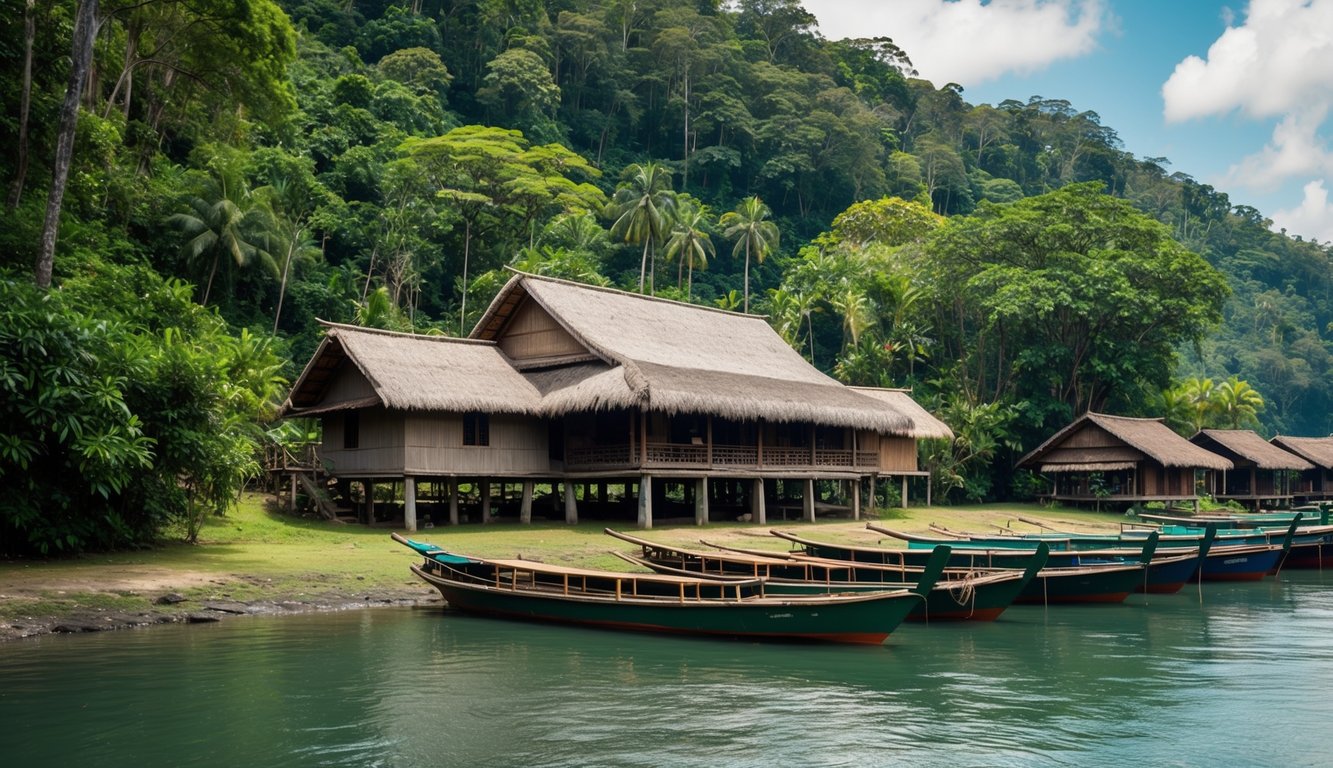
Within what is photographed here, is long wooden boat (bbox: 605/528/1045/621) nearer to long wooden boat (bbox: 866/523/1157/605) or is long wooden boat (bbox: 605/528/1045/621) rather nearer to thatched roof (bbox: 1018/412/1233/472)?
long wooden boat (bbox: 866/523/1157/605)

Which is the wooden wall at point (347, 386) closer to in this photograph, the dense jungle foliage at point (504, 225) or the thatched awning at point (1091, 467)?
Answer: the dense jungle foliage at point (504, 225)

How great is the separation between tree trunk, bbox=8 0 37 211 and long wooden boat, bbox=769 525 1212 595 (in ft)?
55.0

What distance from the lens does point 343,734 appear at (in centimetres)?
983

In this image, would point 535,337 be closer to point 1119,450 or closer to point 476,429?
point 476,429

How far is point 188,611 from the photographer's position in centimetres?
1547

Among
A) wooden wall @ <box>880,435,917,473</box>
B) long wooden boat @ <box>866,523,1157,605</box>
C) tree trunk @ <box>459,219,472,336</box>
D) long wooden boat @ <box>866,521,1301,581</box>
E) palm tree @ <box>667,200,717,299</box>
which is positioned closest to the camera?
long wooden boat @ <box>866,523,1157,605</box>

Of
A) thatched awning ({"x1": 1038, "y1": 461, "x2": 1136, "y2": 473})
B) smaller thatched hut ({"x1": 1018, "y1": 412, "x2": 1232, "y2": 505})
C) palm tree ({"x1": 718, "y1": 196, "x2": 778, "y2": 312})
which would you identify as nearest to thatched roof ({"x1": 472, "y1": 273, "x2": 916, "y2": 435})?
thatched awning ({"x1": 1038, "y1": 461, "x2": 1136, "y2": 473})

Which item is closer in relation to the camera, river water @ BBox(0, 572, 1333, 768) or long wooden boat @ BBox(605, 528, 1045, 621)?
river water @ BBox(0, 572, 1333, 768)

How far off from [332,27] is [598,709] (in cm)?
5811

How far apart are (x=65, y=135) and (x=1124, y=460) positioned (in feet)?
107

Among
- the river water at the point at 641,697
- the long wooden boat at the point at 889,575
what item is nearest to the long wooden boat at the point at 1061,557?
the long wooden boat at the point at 889,575

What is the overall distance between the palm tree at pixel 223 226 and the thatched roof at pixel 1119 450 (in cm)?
2772

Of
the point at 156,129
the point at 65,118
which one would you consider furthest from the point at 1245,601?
the point at 156,129

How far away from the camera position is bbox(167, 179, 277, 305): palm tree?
3569 cm
